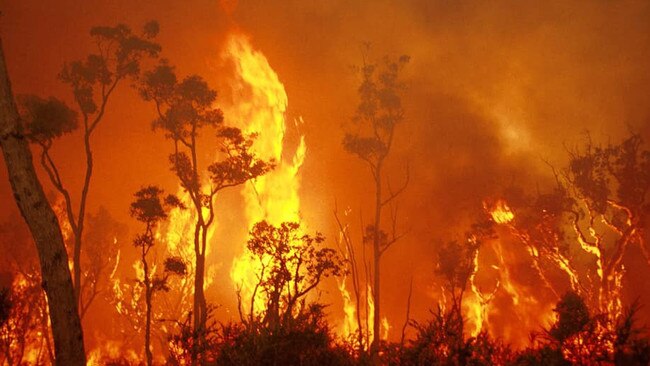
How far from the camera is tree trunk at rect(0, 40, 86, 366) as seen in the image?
7512 millimetres

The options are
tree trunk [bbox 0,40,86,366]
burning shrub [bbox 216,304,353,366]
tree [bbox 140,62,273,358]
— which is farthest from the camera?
A: tree [bbox 140,62,273,358]

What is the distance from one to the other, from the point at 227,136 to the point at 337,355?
1601cm

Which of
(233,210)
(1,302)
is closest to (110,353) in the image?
(233,210)

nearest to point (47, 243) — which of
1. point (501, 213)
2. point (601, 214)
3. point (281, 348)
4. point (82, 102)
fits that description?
point (281, 348)

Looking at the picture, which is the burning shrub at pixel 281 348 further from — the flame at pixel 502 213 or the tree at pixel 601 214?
the flame at pixel 502 213

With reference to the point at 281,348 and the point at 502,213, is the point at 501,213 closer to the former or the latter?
the point at 502,213

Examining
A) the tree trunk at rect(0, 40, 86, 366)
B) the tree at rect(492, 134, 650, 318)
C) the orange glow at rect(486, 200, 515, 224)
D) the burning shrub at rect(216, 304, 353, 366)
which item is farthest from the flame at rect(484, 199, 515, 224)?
the tree trunk at rect(0, 40, 86, 366)

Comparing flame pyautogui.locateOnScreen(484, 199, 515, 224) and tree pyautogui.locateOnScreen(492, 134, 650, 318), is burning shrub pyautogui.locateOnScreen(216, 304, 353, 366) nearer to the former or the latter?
tree pyautogui.locateOnScreen(492, 134, 650, 318)

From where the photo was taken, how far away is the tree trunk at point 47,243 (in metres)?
7.51

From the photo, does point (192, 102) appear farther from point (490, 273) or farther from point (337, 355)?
point (490, 273)

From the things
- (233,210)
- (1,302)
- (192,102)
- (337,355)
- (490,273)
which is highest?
(233,210)

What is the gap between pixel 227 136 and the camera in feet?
81.2

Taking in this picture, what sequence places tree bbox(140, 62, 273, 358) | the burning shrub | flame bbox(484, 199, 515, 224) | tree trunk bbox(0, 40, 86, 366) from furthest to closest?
flame bbox(484, 199, 515, 224)
tree bbox(140, 62, 273, 358)
the burning shrub
tree trunk bbox(0, 40, 86, 366)

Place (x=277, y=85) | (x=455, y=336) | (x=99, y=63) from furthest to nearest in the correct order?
1. (x=277, y=85)
2. (x=99, y=63)
3. (x=455, y=336)
